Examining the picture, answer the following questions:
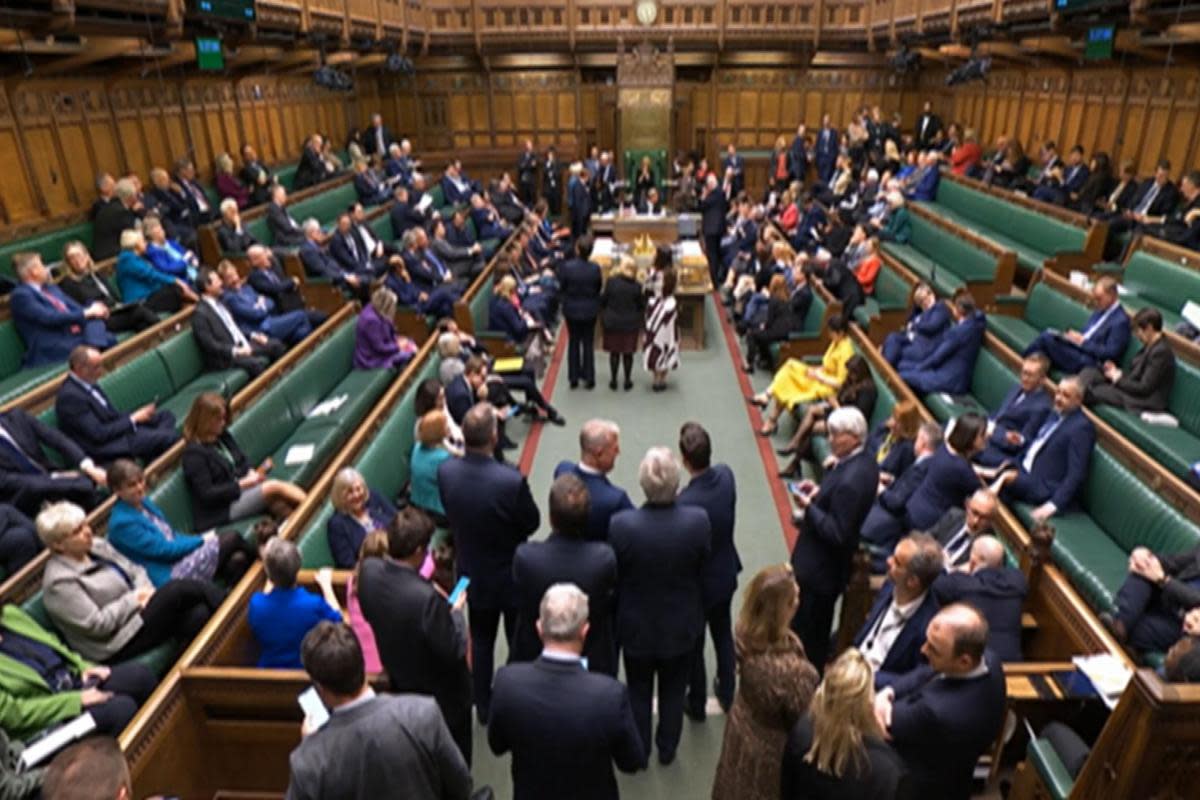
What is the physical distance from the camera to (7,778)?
91.4 inches

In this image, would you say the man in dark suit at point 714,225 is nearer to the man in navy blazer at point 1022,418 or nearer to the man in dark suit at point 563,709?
the man in navy blazer at point 1022,418

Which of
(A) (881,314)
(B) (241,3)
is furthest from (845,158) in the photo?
(B) (241,3)

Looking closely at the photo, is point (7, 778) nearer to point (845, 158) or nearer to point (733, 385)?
point (733, 385)

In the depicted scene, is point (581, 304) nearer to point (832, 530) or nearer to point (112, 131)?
point (832, 530)

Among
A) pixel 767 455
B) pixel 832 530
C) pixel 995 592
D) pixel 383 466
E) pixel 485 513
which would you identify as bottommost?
pixel 767 455

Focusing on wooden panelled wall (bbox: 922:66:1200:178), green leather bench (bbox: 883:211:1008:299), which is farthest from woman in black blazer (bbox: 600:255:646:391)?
wooden panelled wall (bbox: 922:66:1200:178)

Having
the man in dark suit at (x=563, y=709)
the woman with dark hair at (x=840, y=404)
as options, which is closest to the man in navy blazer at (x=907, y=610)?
the man in dark suit at (x=563, y=709)

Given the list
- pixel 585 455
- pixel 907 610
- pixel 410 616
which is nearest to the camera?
pixel 410 616

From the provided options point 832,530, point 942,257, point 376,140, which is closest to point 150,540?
point 832,530

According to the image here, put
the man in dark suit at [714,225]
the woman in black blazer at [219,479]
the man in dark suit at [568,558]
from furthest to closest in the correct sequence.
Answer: the man in dark suit at [714,225] < the woman in black blazer at [219,479] < the man in dark suit at [568,558]

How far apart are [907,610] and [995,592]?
459mm

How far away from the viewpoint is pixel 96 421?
447 centimetres

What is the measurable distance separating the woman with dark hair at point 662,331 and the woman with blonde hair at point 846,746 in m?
5.66

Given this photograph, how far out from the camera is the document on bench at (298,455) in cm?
503
